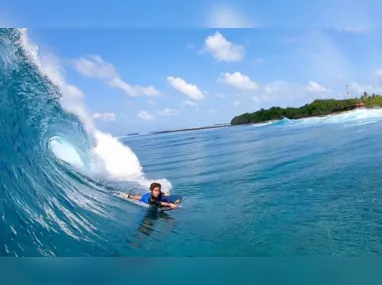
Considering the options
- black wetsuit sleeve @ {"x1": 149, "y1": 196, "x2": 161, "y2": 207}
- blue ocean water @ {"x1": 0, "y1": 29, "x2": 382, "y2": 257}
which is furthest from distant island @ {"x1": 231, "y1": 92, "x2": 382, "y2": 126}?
black wetsuit sleeve @ {"x1": 149, "y1": 196, "x2": 161, "y2": 207}

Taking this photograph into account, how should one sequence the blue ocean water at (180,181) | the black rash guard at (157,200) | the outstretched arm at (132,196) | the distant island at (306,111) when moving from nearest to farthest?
the blue ocean water at (180,181) < the black rash guard at (157,200) < the outstretched arm at (132,196) < the distant island at (306,111)

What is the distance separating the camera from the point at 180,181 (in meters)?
4.39

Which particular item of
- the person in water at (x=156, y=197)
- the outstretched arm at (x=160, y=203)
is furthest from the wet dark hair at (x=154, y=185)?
the outstretched arm at (x=160, y=203)

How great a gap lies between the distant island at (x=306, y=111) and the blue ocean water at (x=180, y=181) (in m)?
0.08

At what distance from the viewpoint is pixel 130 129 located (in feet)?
15.1

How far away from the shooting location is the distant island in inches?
178

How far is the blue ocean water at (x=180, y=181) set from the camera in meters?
4.04

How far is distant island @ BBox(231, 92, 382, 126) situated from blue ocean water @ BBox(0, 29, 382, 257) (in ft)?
0.26

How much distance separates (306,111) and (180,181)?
158 cm

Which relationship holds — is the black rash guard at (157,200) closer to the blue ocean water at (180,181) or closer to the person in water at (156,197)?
the person in water at (156,197)

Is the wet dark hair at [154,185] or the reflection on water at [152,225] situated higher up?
the wet dark hair at [154,185]

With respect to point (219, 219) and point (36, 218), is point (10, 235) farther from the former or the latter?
point (219, 219)

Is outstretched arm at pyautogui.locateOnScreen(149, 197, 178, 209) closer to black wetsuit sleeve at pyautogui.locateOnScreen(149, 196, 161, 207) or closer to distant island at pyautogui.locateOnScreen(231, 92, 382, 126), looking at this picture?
black wetsuit sleeve at pyautogui.locateOnScreen(149, 196, 161, 207)

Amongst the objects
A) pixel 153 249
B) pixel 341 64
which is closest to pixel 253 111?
pixel 341 64
